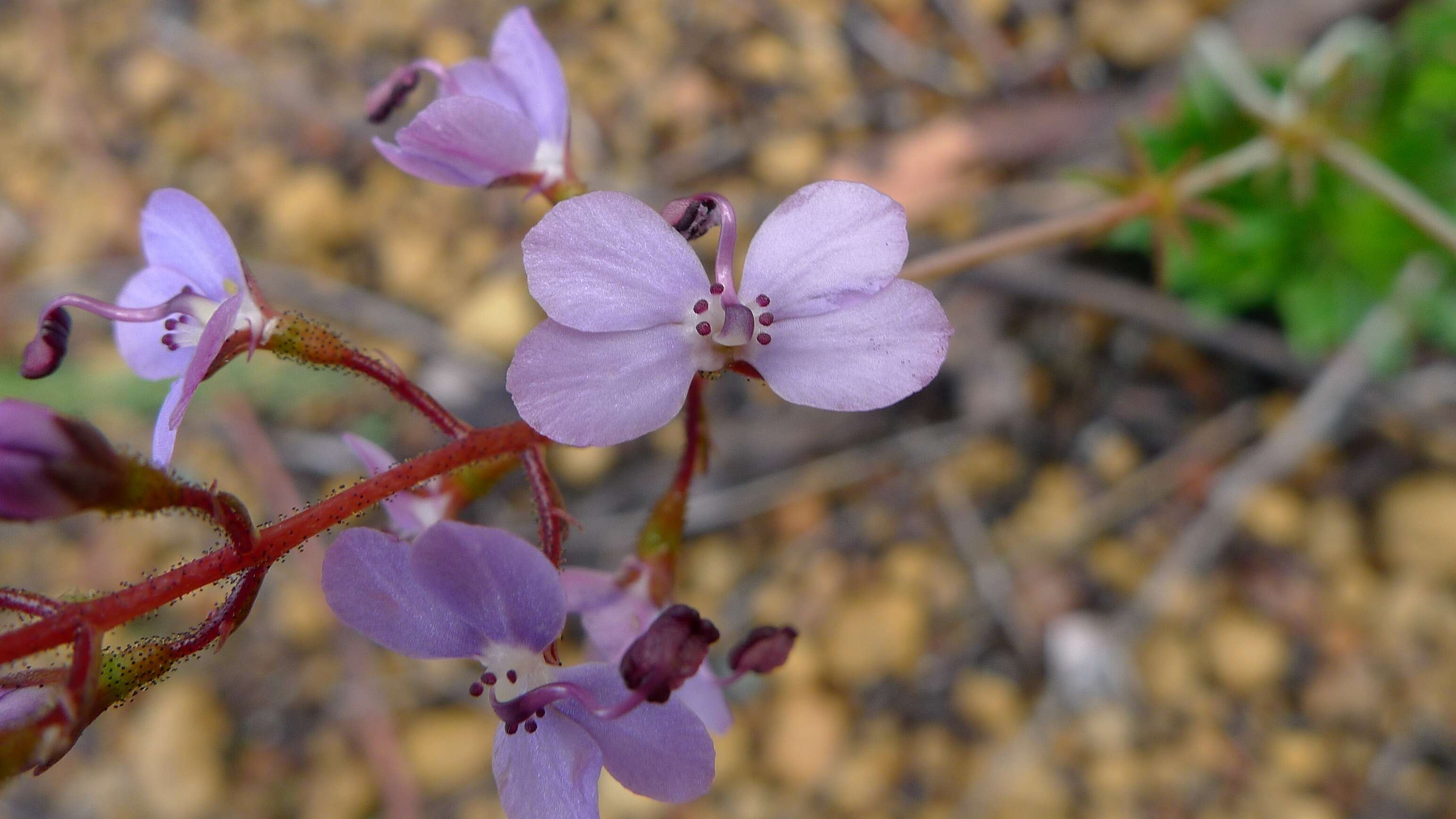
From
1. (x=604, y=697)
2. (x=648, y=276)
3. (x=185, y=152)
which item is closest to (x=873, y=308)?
(x=648, y=276)

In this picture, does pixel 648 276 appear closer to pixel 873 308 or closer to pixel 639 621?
pixel 873 308

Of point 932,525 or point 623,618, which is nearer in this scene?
point 623,618

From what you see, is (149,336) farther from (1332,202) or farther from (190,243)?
(1332,202)

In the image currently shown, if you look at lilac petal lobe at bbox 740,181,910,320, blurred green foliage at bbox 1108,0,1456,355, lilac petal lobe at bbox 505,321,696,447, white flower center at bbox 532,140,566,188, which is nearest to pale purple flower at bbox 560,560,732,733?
lilac petal lobe at bbox 505,321,696,447

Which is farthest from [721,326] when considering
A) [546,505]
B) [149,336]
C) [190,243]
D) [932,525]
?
[932,525]

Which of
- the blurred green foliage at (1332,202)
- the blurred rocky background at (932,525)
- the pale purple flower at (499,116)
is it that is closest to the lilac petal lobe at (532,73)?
the pale purple flower at (499,116)

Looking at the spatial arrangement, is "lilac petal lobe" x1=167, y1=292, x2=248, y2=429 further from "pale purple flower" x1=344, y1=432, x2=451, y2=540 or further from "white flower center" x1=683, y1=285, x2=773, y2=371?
"white flower center" x1=683, y1=285, x2=773, y2=371
